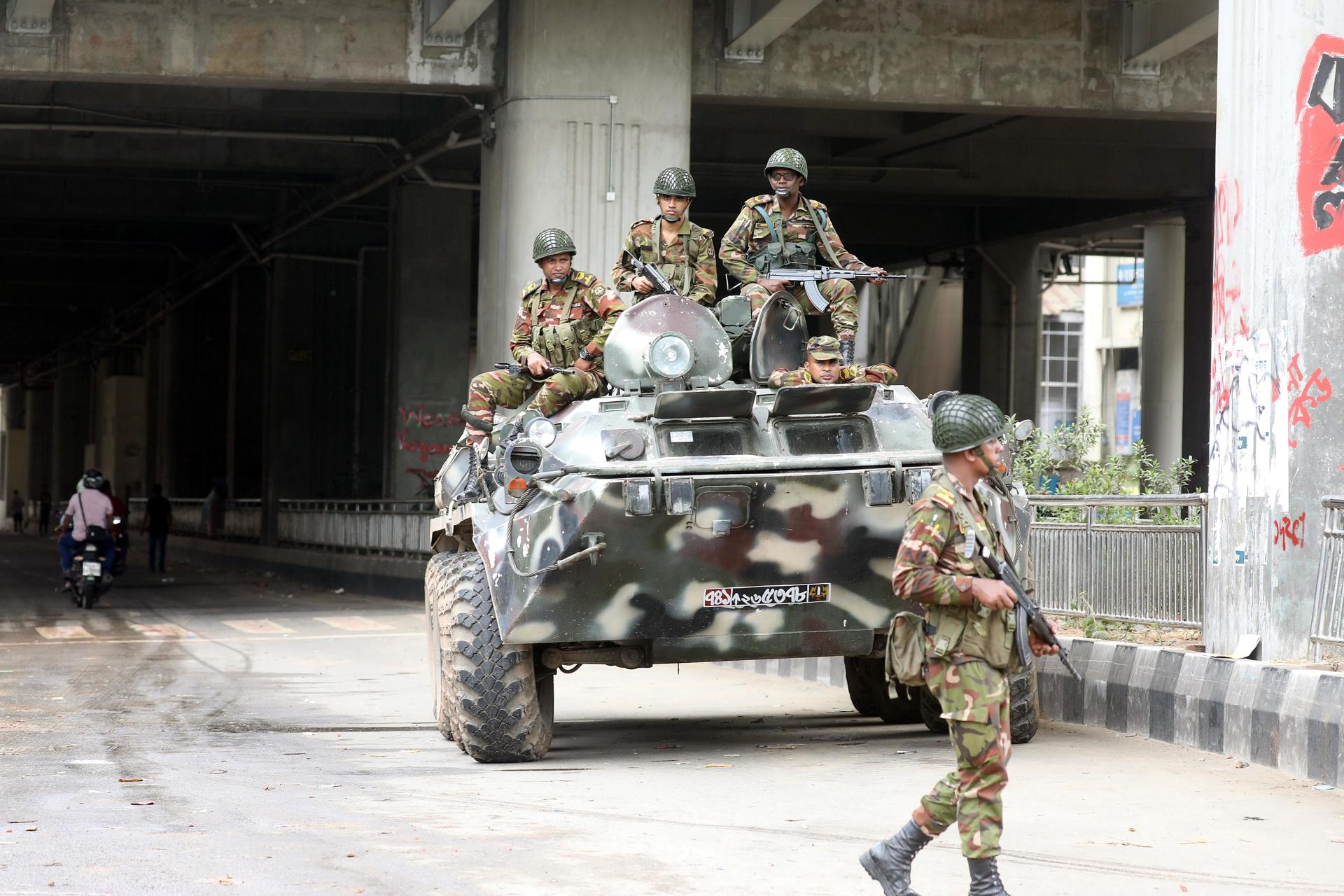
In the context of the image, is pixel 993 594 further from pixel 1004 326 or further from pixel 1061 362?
pixel 1061 362

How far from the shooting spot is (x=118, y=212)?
37.3 m

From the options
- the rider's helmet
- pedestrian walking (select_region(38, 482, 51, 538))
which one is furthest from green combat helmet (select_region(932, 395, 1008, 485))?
pedestrian walking (select_region(38, 482, 51, 538))

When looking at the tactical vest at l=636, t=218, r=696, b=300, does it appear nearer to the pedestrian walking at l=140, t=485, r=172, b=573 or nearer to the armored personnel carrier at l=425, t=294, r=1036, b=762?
the armored personnel carrier at l=425, t=294, r=1036, b=762

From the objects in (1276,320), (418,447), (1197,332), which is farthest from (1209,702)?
(1197,332)

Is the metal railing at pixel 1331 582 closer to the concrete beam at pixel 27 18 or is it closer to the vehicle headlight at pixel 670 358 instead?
the vehicle headlight at pixel 670 358

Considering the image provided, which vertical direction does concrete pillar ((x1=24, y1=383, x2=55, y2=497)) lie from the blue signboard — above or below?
below

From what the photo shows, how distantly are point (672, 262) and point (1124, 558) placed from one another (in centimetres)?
361

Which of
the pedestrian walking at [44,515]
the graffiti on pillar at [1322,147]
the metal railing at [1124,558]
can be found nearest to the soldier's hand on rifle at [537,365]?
the metal railing at [1124,558]

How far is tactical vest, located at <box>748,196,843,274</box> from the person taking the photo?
38.6ft

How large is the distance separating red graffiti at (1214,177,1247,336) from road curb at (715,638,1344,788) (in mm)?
1963

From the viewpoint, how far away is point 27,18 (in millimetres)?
19969

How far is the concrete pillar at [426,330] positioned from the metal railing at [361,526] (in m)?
1.29

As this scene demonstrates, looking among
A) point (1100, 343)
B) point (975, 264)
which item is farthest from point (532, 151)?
point (1100, 343)

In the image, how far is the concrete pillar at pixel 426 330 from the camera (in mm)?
33219
